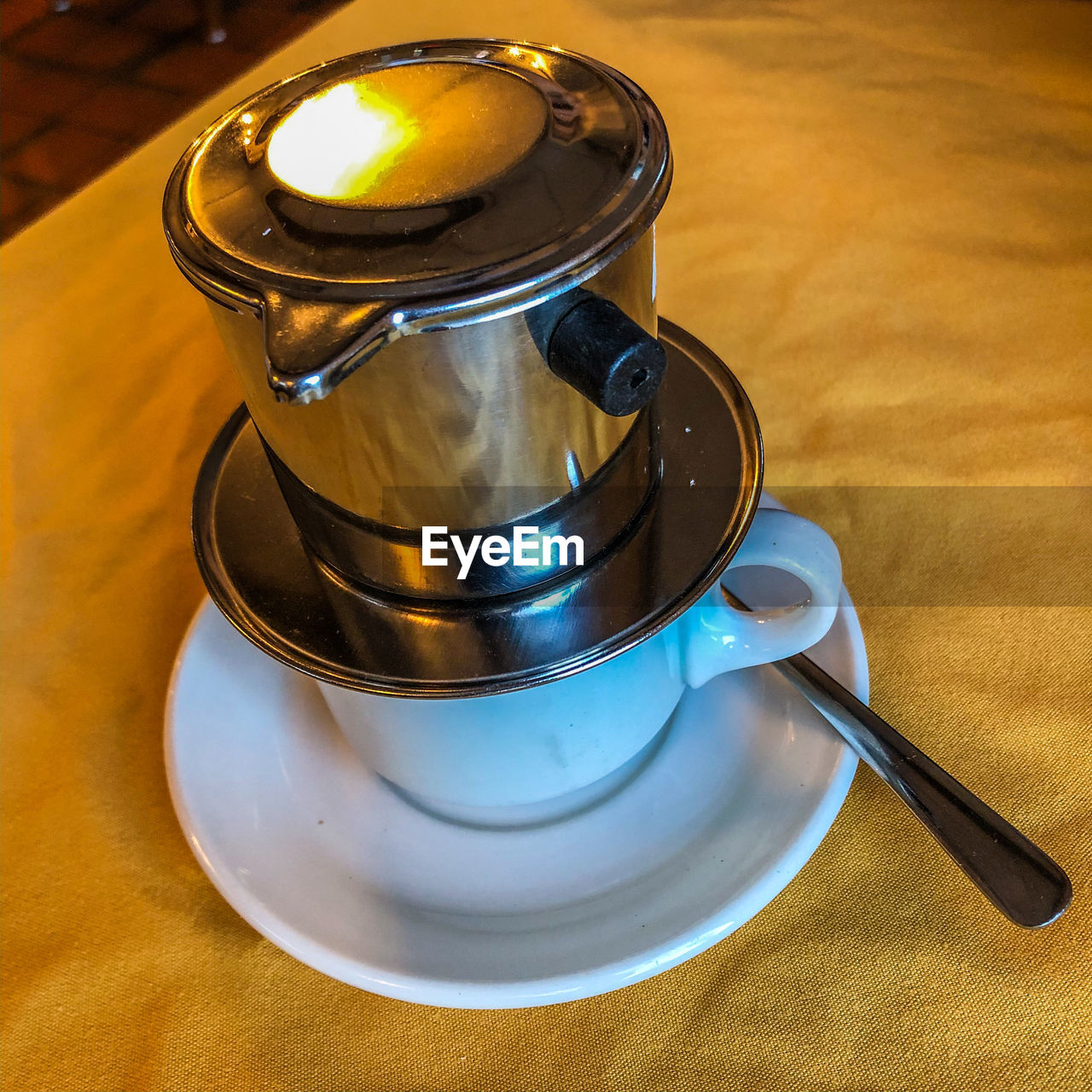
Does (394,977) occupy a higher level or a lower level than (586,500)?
lower

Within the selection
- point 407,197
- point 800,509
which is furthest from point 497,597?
point 800,509

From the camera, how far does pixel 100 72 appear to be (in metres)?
1.45

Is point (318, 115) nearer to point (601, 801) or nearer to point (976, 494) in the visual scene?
point (601, 801)

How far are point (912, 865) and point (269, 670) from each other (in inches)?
13.0

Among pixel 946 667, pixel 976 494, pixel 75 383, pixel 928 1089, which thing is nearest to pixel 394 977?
pixel 928 1089

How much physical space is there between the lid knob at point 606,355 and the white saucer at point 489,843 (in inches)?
8.6

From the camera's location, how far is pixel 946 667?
0.49m

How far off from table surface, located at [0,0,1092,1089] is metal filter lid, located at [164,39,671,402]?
302 mm

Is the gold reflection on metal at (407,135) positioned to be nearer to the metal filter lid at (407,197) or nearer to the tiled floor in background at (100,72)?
the metal filter lid at (407,197)

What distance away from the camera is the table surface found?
0.38 meters

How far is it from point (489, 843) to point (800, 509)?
0.29m

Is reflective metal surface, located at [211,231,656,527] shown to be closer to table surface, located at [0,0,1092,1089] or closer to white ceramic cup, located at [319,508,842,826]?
white ceramic cup, located at [319,508,842,826]

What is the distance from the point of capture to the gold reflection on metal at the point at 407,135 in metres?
0.28

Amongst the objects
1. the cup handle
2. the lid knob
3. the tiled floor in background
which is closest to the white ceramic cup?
the cup handle
